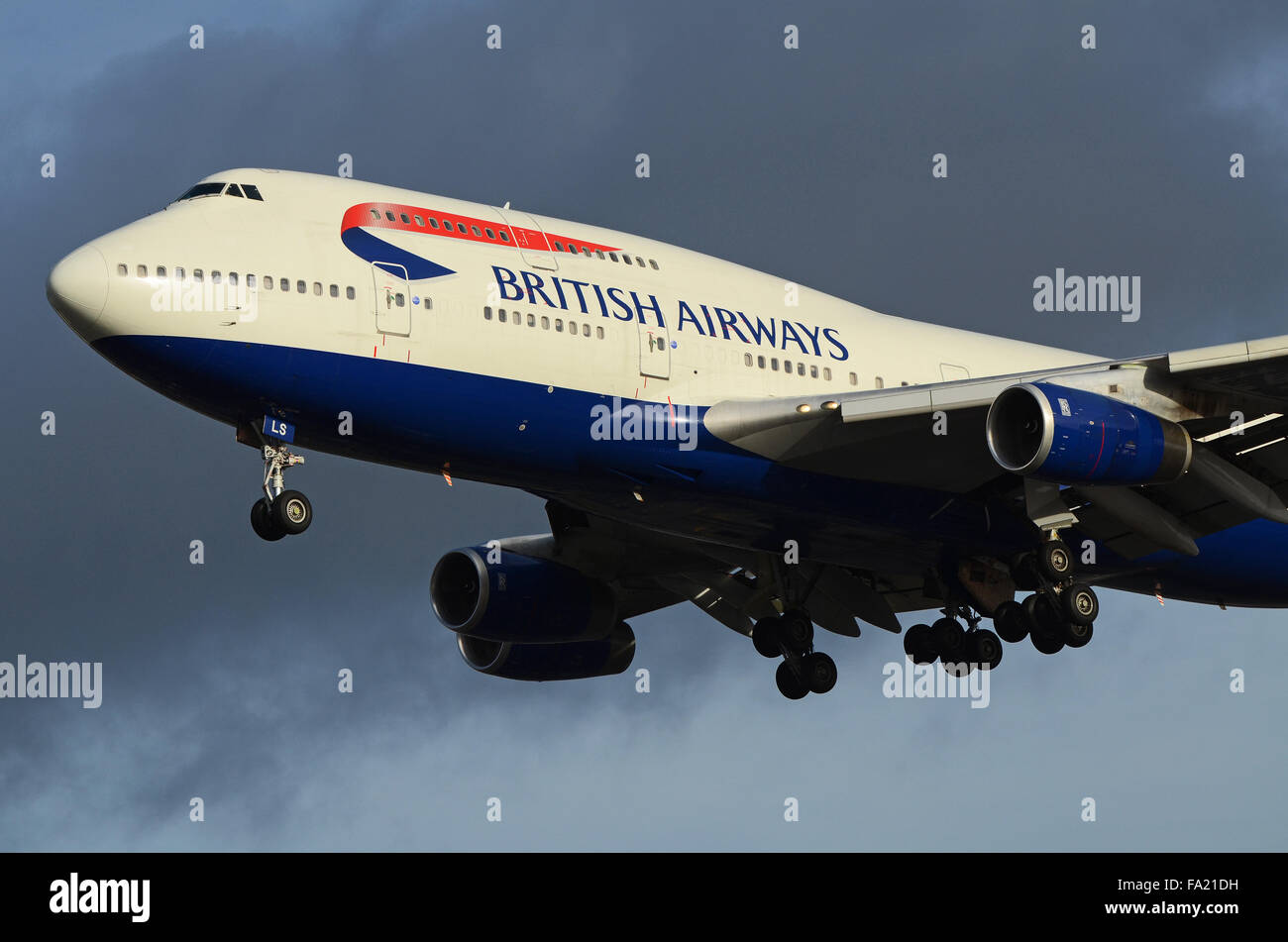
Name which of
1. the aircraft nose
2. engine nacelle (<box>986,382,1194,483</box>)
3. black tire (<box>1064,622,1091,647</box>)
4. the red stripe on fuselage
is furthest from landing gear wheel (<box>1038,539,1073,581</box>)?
the aircraft nose

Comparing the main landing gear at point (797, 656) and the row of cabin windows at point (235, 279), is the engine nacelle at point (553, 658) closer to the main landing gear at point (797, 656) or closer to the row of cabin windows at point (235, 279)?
the main landing gear at point (797, 656)

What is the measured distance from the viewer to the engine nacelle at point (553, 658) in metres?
44.9

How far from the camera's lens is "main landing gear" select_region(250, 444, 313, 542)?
31.2 m

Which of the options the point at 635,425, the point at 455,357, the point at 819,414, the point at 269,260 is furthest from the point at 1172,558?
the point at 269,260

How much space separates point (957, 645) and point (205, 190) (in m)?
17.3

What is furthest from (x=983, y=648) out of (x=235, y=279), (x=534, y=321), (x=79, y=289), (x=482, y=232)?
(x=79, y=289)

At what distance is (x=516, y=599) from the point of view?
137 ft

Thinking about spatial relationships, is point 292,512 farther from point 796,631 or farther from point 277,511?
point 796,631

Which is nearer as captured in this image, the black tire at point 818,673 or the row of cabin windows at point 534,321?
the row of cabin windows at point 534,321

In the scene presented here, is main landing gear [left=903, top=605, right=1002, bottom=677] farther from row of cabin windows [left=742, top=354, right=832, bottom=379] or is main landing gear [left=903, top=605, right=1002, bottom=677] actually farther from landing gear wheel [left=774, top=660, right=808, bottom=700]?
row of cabin windows [left=742, top=354, right=832, bottom=379]

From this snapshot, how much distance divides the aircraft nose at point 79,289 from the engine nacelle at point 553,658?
16.0 metres

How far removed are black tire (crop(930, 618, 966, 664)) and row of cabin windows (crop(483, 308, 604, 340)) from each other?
10.9 meters
